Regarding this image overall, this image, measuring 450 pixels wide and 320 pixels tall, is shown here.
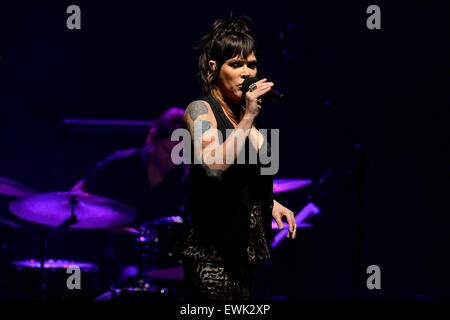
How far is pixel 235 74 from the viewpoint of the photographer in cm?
197

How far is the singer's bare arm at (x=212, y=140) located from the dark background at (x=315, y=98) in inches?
119

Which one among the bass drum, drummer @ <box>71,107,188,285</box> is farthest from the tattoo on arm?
drummer @ <box>71,107,188,285</box>

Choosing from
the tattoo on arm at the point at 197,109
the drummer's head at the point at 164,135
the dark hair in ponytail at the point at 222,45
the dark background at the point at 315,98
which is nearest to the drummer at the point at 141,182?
the drummer's head at the point at 164,135

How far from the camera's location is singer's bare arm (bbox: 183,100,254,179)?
5.66 ft

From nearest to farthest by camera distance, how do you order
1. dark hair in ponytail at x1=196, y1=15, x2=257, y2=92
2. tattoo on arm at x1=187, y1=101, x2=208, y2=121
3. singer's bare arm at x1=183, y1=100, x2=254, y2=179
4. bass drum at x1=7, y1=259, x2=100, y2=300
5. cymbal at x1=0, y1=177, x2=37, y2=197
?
1. singer's bare arm at x1=183, y1=100, x2=254, y2=179
2. tattoo on arm at x1=187, y1=101, x2=208, y2=121
3. dark hair in ponytail at x1=196, y1=15, x2=257, y2=92
4. cymbal at x1=0, y1=177, x2=37, y2=197
5. bass drum at x1=7, y1=259, x2=100, y2=300

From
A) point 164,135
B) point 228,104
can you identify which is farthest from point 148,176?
point 228,104

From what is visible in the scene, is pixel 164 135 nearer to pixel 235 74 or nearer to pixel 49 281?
pixel 49 281

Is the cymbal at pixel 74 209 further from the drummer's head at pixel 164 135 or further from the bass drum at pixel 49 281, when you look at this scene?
the drummer's head at pixel 164 135

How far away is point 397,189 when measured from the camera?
492 cm

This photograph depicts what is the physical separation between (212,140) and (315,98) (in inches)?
127

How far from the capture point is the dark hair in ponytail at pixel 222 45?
1987mm

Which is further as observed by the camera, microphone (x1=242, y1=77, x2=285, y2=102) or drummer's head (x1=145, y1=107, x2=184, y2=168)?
drummer's head (x1=145, y1=107, x2=184, y2=168)

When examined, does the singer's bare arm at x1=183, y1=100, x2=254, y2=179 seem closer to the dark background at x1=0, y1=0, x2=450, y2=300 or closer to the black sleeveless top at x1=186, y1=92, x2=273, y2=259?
the black sleeveless top at x1=186, y1=92, x2=273, y2=259

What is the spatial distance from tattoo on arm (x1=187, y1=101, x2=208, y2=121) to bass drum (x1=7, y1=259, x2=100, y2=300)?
2.37 m
